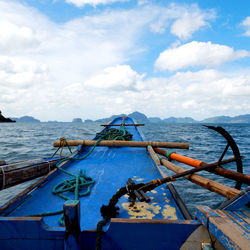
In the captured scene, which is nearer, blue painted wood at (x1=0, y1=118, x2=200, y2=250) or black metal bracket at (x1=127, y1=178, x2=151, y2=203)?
blue painted wood at (x1=0, y1=118, x2=200, y2=250)

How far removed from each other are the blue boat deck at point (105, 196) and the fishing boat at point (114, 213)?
1cm

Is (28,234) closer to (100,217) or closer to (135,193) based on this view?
(100,217)

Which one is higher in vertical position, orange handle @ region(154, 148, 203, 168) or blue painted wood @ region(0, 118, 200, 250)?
orange handle @ region(154, 148, 203, 168)

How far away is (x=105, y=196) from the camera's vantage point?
2.69 metres

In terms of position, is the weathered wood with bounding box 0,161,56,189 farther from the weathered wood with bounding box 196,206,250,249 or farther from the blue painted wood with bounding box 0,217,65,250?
the weathered wood with bounding box 196,206,250,249

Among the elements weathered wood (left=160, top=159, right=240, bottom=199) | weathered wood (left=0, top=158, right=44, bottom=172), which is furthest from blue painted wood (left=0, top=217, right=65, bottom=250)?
weathered wood (left=160, top=159, right=240, bottom=199)

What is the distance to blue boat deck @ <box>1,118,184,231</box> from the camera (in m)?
2.14

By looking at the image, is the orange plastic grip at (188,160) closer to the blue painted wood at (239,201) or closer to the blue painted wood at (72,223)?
the blue painted wood at (239,201)

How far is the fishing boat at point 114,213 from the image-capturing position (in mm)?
1448

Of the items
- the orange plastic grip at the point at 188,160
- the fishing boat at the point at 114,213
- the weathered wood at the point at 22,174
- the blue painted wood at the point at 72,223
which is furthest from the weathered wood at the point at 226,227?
the weathered wood at the point at 22,174

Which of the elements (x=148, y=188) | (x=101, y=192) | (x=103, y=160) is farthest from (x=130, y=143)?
(x=148, y=188)

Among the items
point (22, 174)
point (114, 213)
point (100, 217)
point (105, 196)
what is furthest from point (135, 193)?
point (22, 174)

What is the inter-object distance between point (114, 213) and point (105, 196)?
623mm

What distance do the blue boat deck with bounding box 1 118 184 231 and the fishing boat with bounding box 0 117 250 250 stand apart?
1 centimetres
